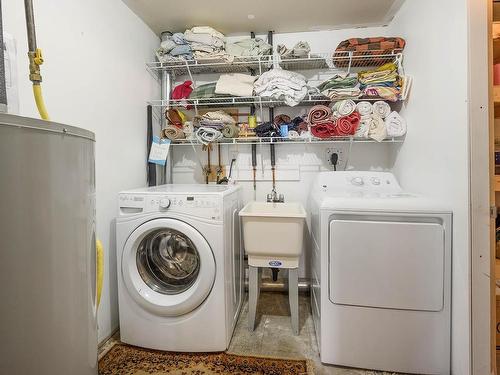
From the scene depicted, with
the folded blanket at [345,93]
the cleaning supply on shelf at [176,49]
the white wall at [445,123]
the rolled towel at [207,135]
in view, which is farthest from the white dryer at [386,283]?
the cleaning supply on shelf at [176,49]

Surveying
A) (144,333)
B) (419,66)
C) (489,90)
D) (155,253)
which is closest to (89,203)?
(155,253)

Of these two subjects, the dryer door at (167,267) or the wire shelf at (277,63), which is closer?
the dryer door at (167,267)

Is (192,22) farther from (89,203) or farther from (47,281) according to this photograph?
(47,281)

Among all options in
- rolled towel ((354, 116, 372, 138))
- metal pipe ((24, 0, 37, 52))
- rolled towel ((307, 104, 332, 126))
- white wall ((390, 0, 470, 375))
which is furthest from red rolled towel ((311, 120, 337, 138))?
metal pipe ((24, 0, 37, 52))

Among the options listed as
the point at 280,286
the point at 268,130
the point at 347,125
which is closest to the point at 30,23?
the point at 268,130

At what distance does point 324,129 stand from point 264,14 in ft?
3.42

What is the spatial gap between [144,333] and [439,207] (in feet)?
5.93

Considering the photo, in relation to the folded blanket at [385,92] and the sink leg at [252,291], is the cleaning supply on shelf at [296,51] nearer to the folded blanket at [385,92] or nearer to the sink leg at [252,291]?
the folded blanket at [385,92]

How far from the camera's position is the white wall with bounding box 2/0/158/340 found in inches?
48.7

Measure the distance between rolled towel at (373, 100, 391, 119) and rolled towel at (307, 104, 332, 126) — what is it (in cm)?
34

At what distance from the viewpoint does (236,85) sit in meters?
2.03

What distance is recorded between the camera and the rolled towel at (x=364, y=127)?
187 centimetres

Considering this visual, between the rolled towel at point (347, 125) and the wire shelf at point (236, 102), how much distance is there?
0.17m

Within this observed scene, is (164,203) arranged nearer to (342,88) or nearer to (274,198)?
(274,198)
